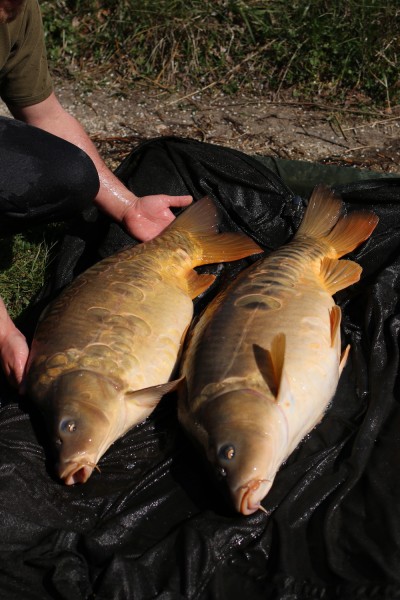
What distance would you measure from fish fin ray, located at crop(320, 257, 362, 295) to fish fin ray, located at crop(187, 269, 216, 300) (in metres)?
0.44

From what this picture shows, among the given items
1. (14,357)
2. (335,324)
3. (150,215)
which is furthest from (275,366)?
(150,215)

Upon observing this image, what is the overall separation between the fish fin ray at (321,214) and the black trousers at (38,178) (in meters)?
0.89

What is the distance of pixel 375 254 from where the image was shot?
302 centimetres

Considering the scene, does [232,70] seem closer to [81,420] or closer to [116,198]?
[116,198]

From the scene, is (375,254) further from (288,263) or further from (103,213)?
(103,213)

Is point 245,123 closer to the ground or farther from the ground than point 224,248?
closer to the ground

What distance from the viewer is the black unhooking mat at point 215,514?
1915mm

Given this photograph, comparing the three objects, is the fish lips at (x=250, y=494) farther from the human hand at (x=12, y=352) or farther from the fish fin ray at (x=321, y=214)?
the fish fin ray at (x=321, y=214)

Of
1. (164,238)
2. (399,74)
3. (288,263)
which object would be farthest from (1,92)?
(399,74)

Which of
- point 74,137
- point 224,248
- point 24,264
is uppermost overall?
point 74,137

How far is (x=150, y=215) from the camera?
10.3 feet

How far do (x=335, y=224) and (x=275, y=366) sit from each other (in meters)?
1.00

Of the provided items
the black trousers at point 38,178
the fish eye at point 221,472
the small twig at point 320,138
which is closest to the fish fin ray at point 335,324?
the fish eye at point 221,472

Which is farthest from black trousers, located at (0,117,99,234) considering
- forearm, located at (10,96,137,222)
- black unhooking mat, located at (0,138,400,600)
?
black unhooking mat, located at (0,138,400,600)
